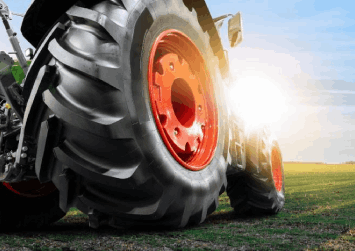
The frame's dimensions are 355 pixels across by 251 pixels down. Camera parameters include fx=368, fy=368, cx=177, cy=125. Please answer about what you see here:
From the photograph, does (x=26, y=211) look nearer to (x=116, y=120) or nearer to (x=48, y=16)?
(x=48, y=16)

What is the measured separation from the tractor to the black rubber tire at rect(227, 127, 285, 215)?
3.57 feet

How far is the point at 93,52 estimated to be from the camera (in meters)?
1.96

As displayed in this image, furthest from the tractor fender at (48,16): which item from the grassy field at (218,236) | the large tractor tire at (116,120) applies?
the grassy field at (218,236)

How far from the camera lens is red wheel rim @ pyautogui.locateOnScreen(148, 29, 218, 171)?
234 cm

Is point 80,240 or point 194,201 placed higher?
point 194,201

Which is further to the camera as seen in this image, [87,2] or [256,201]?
[256,201]

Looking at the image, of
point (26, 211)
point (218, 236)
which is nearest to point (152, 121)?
point (218, 236)

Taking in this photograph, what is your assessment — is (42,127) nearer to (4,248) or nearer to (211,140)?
(4,248)

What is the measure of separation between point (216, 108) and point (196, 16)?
0.73m

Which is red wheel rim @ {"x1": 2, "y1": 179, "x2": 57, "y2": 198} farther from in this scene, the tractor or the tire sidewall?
the tire sidewall

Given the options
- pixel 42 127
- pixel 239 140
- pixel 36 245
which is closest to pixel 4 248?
pixel 36 245

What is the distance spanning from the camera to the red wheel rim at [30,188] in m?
3.09

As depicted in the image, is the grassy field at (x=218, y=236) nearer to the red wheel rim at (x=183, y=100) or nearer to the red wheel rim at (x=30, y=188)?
the red wheel rim at (x=30, y=188)

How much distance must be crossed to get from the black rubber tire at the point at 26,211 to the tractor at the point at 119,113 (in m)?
0.88
